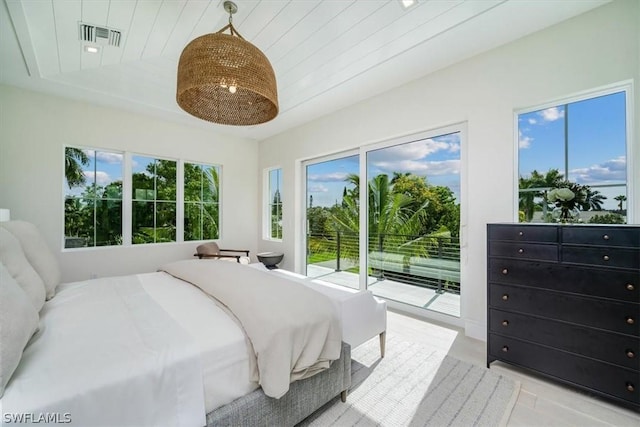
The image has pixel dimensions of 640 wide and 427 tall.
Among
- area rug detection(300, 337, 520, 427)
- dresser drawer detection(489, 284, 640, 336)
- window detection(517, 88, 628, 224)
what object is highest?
window detection(517, 88, 628, 224)

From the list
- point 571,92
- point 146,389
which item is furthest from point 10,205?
point 571,92

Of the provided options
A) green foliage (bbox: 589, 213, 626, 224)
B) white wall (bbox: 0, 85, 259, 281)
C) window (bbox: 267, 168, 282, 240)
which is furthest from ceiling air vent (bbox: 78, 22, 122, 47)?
green foliage (bbox: 589, 213, 626, 224)

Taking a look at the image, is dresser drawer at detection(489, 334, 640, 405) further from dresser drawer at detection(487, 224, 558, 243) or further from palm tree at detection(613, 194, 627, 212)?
palm tree at detection(613, 194, 627, 212)

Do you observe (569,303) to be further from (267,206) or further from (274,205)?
(267,206)

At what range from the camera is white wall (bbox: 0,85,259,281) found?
124 inches

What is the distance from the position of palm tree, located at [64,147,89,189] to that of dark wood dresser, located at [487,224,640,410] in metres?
5.03

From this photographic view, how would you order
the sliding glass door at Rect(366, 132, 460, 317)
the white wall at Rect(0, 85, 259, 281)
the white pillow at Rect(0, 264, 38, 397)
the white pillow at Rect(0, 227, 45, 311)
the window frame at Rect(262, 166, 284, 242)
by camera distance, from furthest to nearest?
1. the window frame at Rect(262, 166, 284, 242)
2. the white wall at Rect(0, 85, 259, 281)
3. the sliding glass door at Rect(366, 132, 460, 317)
4. the white pillow at Rect(0, 227, 45, 311)
5. the white pillow at Rect(0, 264, 38, 397)

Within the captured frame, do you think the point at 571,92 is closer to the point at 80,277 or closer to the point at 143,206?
the point at 143,206

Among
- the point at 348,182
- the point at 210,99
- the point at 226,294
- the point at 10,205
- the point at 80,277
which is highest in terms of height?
the point at 210,99

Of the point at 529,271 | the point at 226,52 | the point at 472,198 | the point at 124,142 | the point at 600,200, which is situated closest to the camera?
the point at 226,52

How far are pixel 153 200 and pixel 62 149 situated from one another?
123 cm

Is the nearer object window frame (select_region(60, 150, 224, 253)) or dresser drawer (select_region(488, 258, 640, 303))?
dresser drawer (select_region(488, 258, 640, 303))

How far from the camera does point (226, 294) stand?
167 centimetres

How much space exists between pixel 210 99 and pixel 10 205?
124 inches
